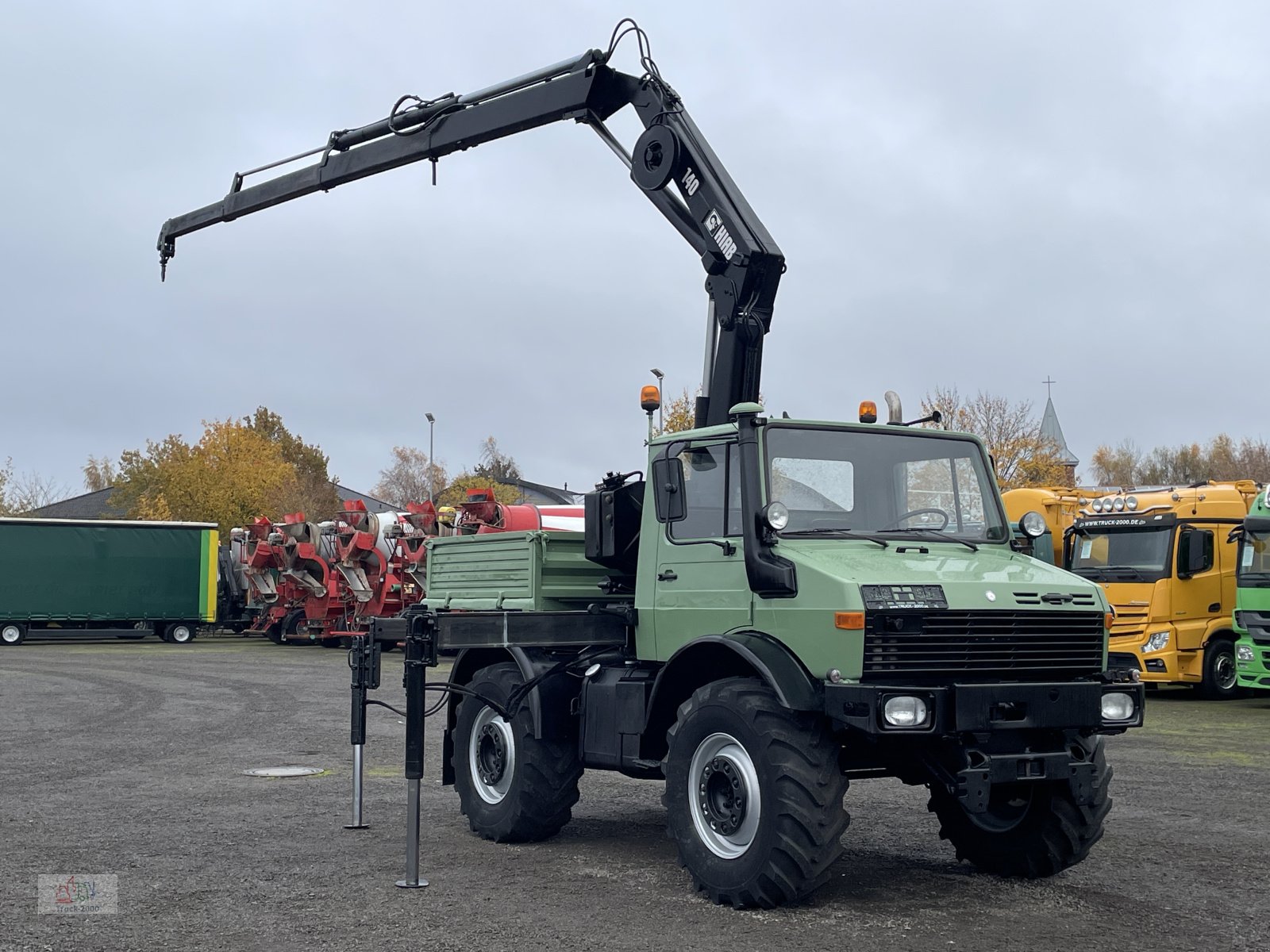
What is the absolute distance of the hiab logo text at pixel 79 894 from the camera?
7.31m

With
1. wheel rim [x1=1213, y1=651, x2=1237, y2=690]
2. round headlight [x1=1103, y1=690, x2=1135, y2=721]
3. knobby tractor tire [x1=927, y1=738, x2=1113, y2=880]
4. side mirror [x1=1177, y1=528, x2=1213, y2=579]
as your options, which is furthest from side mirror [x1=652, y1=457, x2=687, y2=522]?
wheel rim [x1=1213, y1=651, x2=1237, y2=690]

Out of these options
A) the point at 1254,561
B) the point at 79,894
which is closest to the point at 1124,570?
the point at 1254,561

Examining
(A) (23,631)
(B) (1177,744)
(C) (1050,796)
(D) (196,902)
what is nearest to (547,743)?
(D) (196,902)

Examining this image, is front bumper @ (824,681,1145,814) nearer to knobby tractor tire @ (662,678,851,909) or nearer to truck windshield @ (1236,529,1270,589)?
knobby tractor tire @ (662,678,851,909)

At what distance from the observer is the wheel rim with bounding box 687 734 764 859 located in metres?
7.42

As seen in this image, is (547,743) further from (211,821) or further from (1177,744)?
(1177,744)

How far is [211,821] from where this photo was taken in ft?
33.3

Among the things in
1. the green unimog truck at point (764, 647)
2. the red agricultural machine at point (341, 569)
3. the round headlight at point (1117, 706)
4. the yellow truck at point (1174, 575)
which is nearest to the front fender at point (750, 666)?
the green unimog truck at point (764, 647)

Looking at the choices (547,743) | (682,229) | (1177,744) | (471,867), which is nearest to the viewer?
(471,867)

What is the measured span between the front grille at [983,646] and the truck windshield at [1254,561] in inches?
493

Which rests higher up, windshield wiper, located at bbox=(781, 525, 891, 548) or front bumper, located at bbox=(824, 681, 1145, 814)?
windshield wiper, located at bbox=(781, 525, 891, 548)

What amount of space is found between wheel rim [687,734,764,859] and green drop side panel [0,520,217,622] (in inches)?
1402

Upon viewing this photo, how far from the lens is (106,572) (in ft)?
133

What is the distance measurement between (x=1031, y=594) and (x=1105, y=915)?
5.48ft
